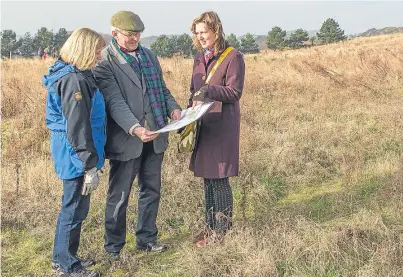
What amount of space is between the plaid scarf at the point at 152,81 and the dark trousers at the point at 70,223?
76 centimetres

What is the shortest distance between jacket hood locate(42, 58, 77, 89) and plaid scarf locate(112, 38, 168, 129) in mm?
471

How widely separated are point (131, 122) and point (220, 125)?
0.70 metres

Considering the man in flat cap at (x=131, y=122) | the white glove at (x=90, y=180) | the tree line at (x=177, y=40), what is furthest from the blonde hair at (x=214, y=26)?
the tree line at (x=177, y=40)

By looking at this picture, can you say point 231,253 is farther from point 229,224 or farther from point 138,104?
point 138,104

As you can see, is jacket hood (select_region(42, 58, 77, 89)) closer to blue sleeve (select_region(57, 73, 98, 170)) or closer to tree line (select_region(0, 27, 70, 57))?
blue sleeve (select_region(57, 73, 98, 170))

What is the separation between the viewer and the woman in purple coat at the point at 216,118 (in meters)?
3.08

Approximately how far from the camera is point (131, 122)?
296 cm

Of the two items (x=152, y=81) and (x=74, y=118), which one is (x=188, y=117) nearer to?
(x=152, y=81)

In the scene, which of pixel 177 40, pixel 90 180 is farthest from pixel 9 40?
pixel 90 180

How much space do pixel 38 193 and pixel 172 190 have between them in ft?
4.45

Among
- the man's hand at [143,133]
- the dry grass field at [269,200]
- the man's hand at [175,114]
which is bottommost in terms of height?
the dry grass field at [269,200]

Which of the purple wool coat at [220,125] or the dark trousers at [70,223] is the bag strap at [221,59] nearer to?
the purple wool coat at [220,125]

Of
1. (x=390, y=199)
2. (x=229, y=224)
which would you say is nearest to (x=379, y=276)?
(x=229, y=224)

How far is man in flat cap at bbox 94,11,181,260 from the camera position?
2986mm
